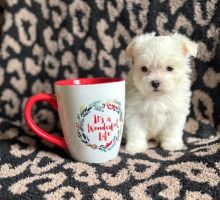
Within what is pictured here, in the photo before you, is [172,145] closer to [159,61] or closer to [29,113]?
[159,61]

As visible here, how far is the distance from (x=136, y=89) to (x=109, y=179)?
1.65 ft

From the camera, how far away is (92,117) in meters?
1.30

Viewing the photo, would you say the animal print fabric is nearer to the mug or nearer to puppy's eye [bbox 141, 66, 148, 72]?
the mug

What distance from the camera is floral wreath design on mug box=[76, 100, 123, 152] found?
1.29m

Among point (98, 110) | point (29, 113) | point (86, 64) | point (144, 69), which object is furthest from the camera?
point (86, 64)

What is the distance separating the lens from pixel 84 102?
4.22 ft

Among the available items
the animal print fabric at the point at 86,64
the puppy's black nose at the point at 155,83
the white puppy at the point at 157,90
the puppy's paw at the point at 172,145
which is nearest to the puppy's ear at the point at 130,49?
the white puppy at the point at 157,90

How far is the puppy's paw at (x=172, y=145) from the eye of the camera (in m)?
1.56

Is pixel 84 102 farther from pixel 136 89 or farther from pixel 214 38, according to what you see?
pixel 214 38

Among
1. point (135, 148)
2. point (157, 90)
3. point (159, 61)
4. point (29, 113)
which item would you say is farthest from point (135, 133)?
point (29, 113)

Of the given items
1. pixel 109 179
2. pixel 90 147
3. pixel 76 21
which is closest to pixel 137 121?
pixel 90 147

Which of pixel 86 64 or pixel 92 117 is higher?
pixel 86 64

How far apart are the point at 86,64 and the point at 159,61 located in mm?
550

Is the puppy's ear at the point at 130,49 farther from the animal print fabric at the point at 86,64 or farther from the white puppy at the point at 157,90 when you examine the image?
the animal print fabric at the point at 86,64
